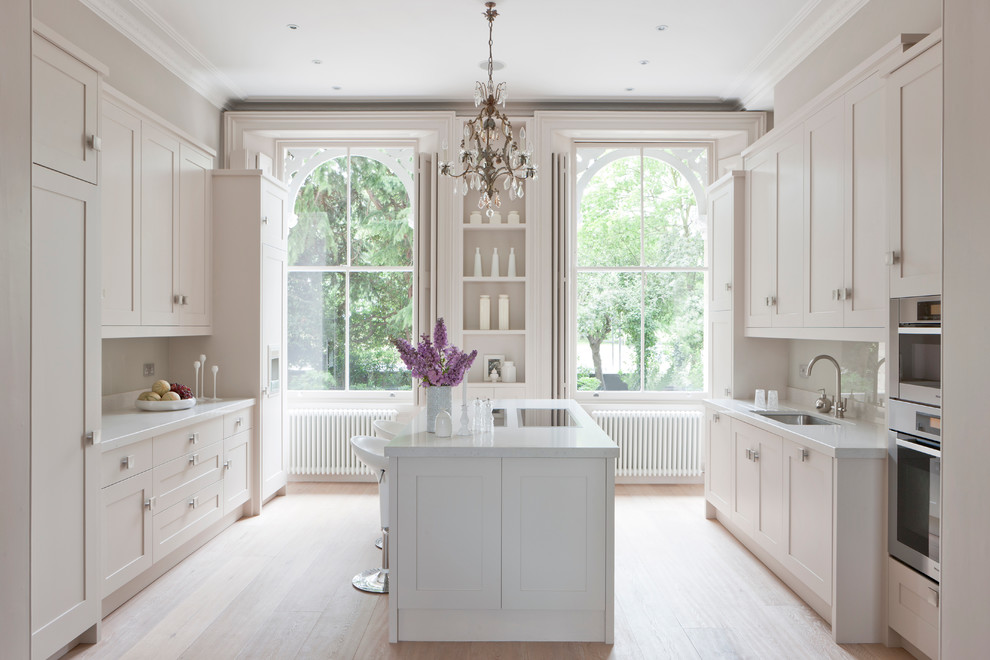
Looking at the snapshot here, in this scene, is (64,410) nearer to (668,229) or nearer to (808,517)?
(808,517)

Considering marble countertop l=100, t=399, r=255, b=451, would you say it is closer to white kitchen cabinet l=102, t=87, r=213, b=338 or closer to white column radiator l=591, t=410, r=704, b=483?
white kitchen cabinet l=102, t=87, r=213, b=338

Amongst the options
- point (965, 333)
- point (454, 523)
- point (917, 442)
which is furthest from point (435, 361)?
point (965, 333)

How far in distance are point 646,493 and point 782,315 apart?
2081mm

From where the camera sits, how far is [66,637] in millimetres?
2580

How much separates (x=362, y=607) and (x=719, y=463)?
8.40 feet

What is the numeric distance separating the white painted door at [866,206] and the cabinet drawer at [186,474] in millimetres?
3641

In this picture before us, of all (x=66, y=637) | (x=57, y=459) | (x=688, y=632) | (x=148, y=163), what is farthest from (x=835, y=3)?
(x=66, y=637)

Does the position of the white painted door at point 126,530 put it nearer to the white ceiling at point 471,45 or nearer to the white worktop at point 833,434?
the white ceiling at point 471,45

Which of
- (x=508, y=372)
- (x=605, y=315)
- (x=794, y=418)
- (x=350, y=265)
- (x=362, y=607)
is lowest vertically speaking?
(x=362, y=607)

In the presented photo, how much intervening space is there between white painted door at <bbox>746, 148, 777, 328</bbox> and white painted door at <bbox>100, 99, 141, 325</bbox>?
12.6 feet

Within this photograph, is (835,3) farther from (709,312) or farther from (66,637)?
(66,637)

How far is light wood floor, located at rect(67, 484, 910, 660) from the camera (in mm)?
2727

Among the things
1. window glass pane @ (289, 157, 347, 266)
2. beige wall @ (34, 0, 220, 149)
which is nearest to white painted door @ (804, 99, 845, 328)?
window glass pane @ (289, 157, 347, 266)

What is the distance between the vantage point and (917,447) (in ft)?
8.49
